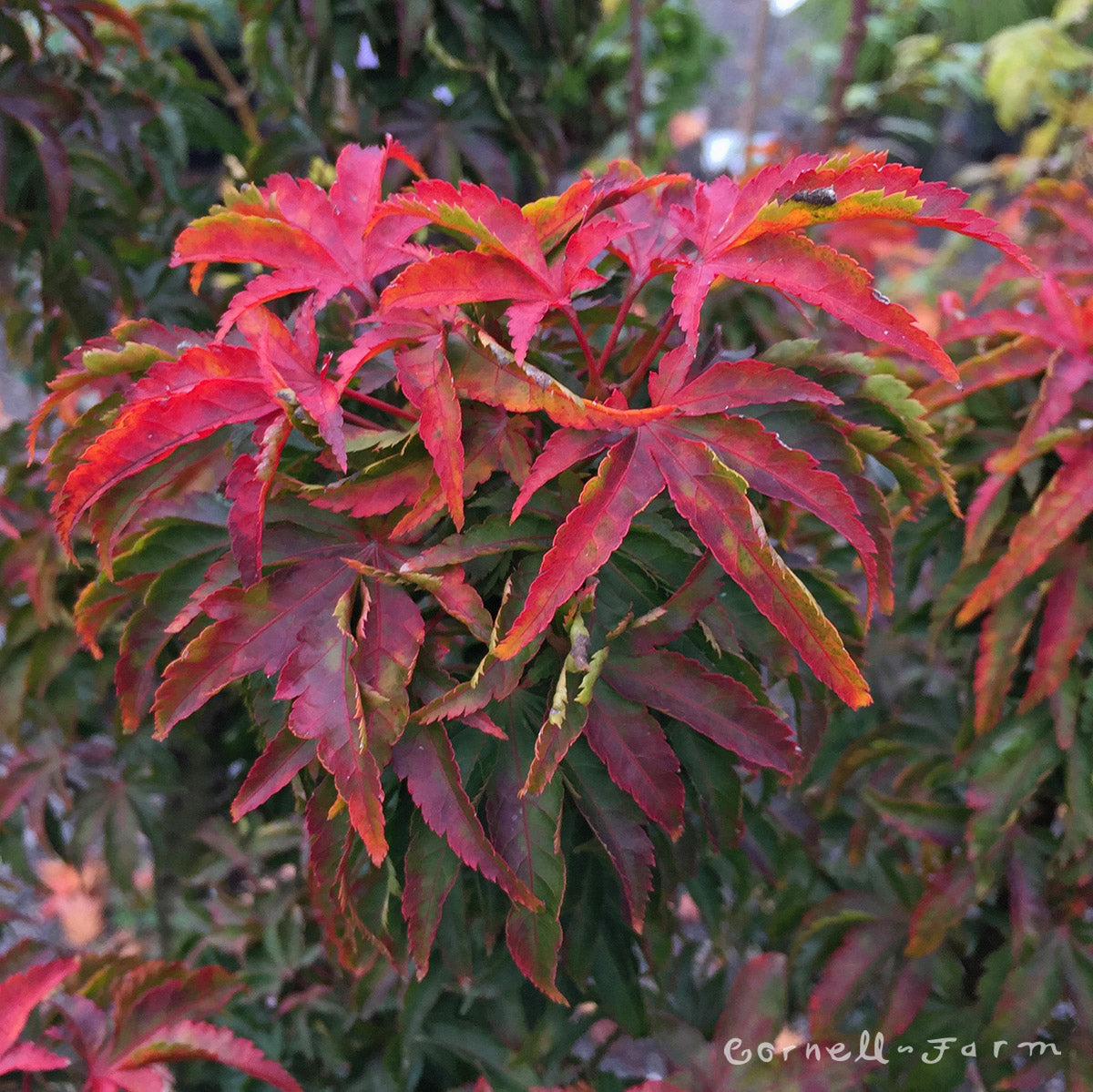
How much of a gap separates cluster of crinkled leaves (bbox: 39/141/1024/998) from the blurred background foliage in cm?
8

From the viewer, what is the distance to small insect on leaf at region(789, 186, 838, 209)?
0.44m

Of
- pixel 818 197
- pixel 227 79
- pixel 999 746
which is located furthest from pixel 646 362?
pixel 227 79

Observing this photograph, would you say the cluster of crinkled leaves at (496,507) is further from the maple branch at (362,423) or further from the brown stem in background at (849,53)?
the brown stem in background at (849,53)

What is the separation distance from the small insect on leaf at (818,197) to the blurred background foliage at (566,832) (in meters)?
0.33

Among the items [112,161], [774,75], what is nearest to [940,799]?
[112,161]

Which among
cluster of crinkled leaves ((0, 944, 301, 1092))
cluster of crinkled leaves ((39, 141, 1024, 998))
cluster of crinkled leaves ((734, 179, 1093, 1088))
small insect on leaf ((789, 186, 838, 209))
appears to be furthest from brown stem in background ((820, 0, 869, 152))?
cluster of crinkled leaves ((0, 944, 301, 1092))

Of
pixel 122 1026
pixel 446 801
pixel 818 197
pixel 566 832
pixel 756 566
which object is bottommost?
pixel 122 1026

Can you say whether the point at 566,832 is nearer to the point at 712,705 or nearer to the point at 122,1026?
the point at 712,705

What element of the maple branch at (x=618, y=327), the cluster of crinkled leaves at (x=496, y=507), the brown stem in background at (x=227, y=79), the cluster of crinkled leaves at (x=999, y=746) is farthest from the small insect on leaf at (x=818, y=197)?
the brown stem in background at (x=227, y=79)

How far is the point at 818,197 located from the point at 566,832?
42cm

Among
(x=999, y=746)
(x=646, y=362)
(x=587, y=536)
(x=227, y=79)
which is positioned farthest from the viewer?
(x=227, y=79)

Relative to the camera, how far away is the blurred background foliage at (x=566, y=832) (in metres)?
0.74

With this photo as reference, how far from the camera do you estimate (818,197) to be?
44cm

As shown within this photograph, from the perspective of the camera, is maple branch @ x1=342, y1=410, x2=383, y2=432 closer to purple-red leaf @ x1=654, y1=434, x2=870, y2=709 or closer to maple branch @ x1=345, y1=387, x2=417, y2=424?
maple branch @ x1=345, y1=387, x2=417, y2=424
